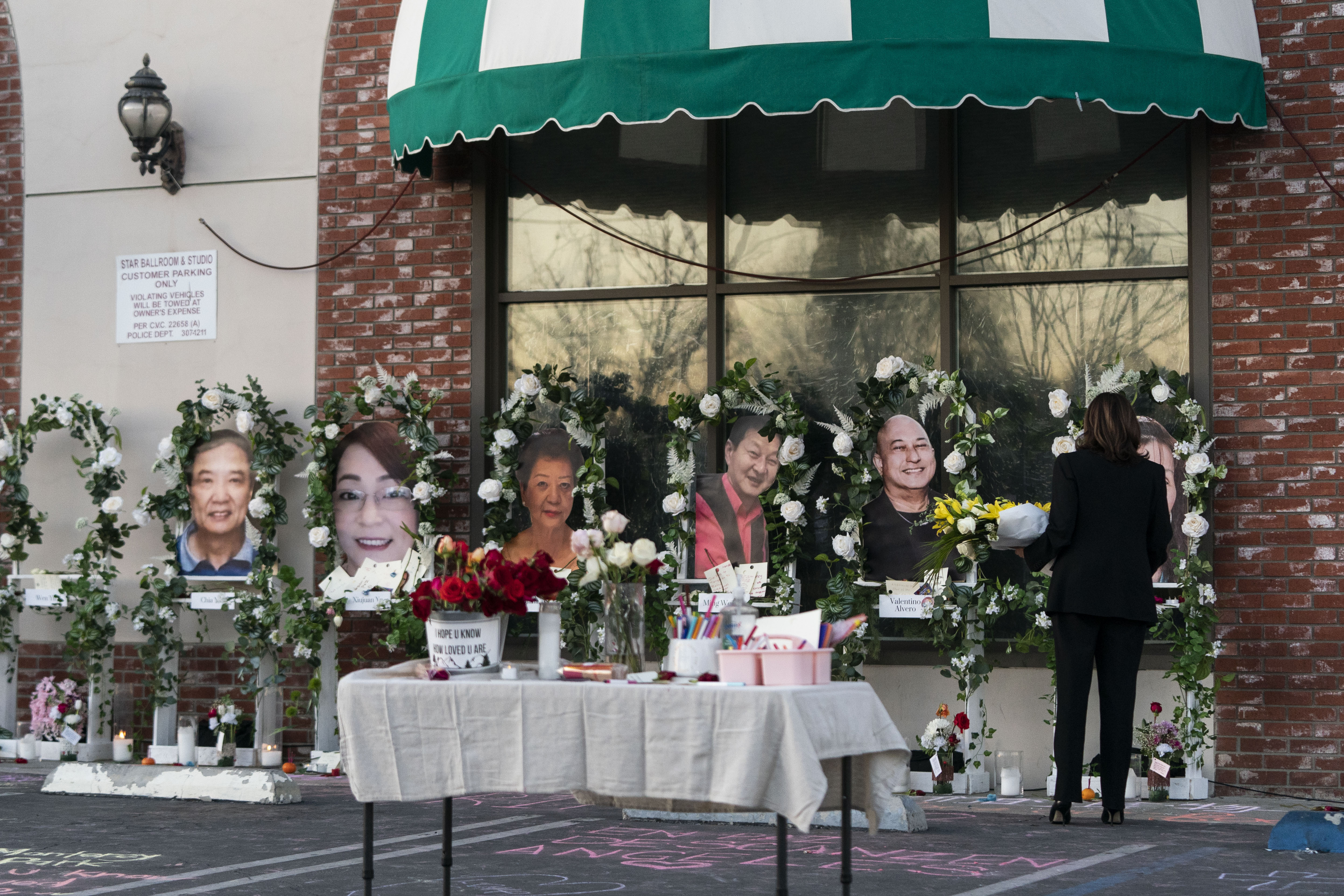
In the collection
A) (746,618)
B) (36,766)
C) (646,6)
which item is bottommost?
(36,766)

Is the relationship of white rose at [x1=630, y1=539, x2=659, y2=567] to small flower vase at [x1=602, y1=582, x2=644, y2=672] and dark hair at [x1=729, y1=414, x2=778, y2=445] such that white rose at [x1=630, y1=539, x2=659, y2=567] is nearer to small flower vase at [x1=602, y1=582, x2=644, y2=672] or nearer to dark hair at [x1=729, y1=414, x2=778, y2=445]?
small flower vase at [x1=602, y1=582, x2=644, y2=672]

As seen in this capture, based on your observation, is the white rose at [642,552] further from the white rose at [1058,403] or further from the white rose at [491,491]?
the white rose at [491,491]

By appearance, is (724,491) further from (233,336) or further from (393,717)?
(393,717)

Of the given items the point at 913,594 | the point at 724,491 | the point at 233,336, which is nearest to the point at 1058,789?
the point at 913,594

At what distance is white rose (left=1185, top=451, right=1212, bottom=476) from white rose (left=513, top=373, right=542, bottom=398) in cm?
341

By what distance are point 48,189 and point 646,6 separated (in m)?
4.67

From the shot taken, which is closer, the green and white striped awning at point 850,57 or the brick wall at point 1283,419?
the green and white striped awning at point 850,57

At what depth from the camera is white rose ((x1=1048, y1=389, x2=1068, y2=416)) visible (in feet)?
26.1

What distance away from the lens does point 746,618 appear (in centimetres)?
458

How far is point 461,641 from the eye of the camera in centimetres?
475

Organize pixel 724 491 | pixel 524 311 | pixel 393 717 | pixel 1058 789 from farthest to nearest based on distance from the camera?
pixel 524 311
pixel 724 491
pixel 1058 789
pixel 393 717

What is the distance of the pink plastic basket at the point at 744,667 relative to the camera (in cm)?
440

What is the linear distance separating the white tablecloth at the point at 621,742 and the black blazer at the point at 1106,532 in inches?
91.5

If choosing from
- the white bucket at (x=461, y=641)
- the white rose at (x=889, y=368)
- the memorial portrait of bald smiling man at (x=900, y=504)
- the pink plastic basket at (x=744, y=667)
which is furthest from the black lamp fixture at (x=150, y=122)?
the pink plastic basket at (x=744, y=667)
